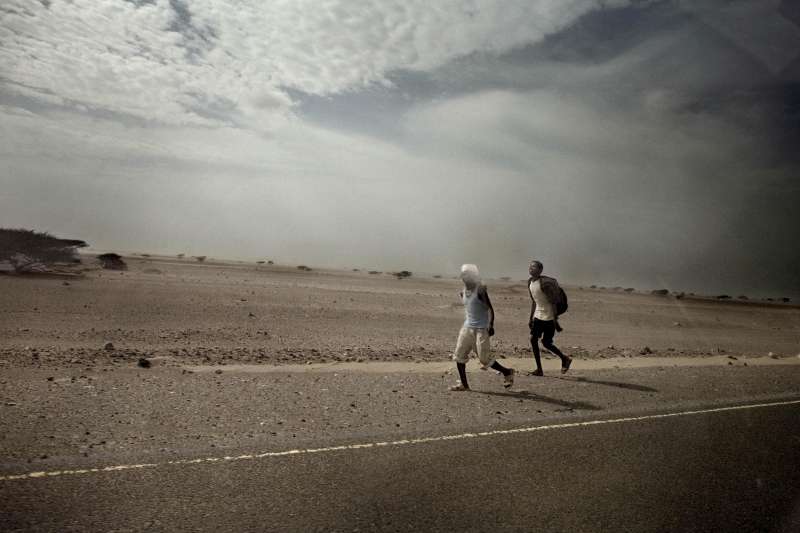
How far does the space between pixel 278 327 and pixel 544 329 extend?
35.0 feet

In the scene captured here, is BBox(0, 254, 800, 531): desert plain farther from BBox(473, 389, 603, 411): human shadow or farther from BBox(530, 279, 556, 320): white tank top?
BBox(530, 279, 556, 320): white tank top

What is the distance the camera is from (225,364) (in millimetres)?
12078

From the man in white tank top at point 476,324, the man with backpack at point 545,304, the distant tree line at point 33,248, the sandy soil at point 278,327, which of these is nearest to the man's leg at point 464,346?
the man in white tank top at point 476,324

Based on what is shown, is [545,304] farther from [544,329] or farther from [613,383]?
[613,383]

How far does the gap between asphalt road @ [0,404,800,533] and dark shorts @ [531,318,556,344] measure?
4.75 m

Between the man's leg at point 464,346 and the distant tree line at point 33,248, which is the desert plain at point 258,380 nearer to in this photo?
the man's leg at point 464,346

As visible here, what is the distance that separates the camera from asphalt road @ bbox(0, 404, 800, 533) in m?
4.30

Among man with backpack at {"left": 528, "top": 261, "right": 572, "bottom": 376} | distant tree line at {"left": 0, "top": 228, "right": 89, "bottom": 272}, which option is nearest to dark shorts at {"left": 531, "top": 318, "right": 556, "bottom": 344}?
man with backpack at {"left": 528, "top": 261, "right": 572, "bottom": 376}

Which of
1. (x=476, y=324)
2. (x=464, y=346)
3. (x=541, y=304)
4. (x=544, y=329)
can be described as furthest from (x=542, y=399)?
(x=541, y=304)

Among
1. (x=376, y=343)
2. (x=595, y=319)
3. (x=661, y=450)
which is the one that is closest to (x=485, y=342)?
(x=661, y=450)

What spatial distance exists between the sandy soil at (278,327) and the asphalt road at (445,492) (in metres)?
7.27

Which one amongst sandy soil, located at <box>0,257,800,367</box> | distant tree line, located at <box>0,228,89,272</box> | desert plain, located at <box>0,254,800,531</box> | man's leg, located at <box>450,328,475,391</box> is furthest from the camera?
distant tree line, located at <box>0,228,89,272</box>

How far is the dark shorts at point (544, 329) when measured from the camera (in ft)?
37.4

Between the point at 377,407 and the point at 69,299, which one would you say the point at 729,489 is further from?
the point at 69,299
